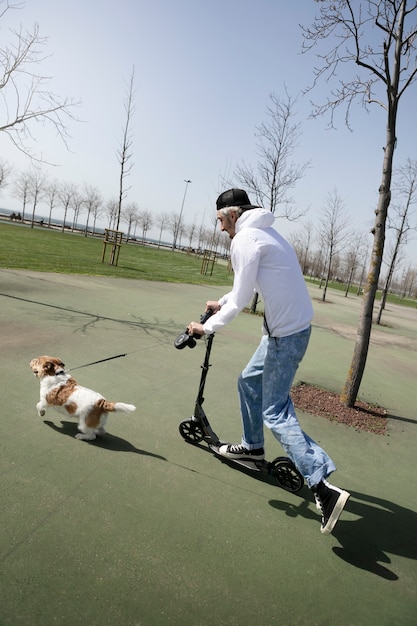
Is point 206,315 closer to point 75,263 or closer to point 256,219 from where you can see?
point 256,219

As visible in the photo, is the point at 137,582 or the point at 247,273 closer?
the point at 137,582

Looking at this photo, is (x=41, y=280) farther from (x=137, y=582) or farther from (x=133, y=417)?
(x=137, y=582)

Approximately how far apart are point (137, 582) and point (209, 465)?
4.36 feet

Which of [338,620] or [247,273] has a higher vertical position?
[247,273]

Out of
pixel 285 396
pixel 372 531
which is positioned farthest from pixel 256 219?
pixel 372 531

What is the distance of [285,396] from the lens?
114 inches

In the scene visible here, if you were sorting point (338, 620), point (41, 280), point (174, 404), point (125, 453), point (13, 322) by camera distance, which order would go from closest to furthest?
1. point (338, 620)
2. point (125, 453)
3. point (174, 404)
4. point (13, 322)
5. point (41, 280)

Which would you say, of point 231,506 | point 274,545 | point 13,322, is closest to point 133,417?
point 231,506

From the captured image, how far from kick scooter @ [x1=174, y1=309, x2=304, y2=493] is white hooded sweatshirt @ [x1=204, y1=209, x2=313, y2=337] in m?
0.42

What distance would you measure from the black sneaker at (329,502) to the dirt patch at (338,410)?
2273 millimetres

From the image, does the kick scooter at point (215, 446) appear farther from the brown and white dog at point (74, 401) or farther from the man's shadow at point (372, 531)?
the brown and white dog at point (74, 401)

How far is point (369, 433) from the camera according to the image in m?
4.62

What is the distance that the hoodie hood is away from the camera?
9.27 ft

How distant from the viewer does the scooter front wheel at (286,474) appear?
10.2 ft
